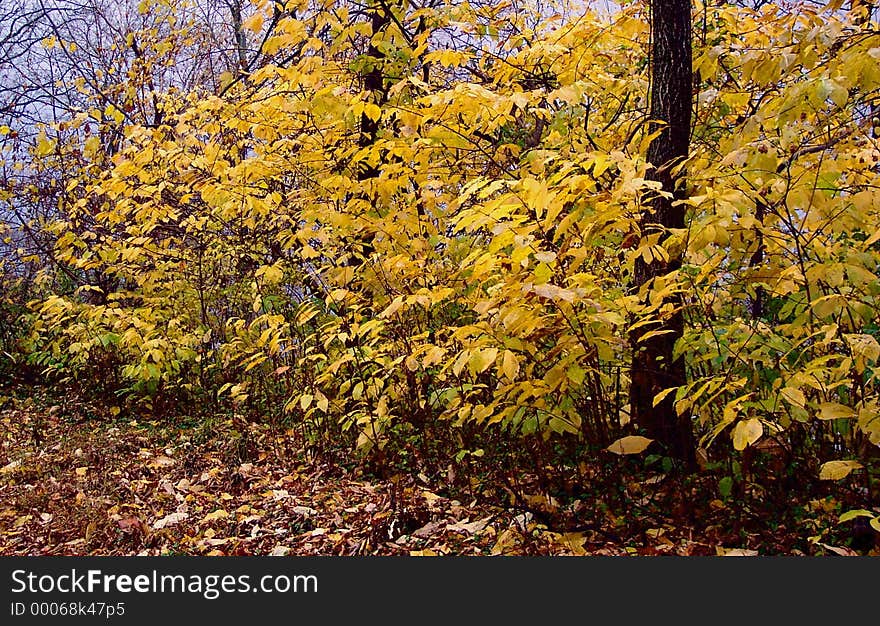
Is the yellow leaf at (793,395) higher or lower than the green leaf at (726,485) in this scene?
higher

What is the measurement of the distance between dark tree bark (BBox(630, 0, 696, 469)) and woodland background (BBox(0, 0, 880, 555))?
13 millimetres

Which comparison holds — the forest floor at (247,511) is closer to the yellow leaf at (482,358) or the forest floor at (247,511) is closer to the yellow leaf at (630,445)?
the yellow leaf at (630,445)

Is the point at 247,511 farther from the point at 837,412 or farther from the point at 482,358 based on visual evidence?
the point at 837,412

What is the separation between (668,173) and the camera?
3043mm

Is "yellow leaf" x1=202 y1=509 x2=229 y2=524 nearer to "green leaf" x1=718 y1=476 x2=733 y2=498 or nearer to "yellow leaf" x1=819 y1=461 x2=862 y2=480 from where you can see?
"green leaf" x1=718 y1=476 x2=733 y2=498

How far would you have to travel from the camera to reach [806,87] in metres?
2.26

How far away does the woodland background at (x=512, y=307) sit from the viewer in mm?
2551

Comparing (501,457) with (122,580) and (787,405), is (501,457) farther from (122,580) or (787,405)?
(122,580)

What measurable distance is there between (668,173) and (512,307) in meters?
0.98

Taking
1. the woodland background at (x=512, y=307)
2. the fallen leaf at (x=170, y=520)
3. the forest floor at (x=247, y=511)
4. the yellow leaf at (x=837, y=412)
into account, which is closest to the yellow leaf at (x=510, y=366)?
the woodland background at (x=512, y=307)

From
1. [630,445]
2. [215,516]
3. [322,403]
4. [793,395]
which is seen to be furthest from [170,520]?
[793,395]

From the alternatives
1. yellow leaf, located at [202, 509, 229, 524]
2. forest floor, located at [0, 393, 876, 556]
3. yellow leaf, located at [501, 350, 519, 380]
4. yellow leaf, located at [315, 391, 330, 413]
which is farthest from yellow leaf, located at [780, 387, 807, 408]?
yellow leaf, located at [202, 509, 229, 524]

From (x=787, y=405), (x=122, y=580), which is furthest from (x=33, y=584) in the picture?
(x=787, y=405)

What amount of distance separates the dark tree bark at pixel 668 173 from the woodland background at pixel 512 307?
1 cm
